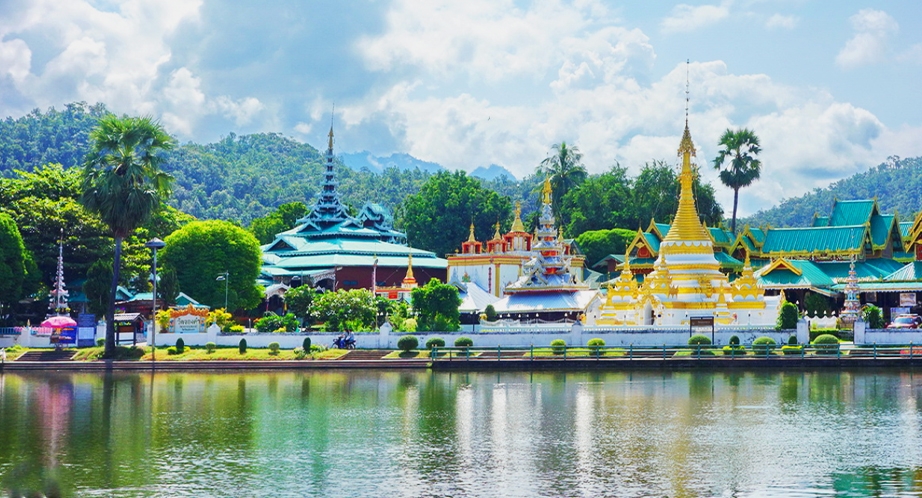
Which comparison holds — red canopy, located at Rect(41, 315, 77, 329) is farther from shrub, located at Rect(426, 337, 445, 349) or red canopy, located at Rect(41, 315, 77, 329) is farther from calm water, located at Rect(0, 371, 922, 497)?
shrub, located at Rect(426, 337, 445, 349)

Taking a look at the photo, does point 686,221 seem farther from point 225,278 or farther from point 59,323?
point 59,323

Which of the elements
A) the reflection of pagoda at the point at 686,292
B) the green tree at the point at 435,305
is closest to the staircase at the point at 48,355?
the green tree at the point at 435,305

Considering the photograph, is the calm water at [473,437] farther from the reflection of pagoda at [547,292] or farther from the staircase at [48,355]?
the reflection of pagoda at [547,292]

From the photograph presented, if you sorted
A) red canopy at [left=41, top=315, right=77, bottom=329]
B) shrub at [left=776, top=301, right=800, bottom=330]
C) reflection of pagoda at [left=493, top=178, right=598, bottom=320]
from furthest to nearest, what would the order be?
1. reflection of pagoda at [left=493, top=178, right=598, bottom=320]
2. red canopy at [left=41, top=315, right=77, bottom=329]
3. shrub at [left=776, top=301, right=800, bottom=330]

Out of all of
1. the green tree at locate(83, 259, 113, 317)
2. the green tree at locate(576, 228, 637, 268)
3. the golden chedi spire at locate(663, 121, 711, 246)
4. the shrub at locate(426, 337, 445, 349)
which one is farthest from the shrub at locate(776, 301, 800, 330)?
the green tree at locate(576, 228, 637, 268)

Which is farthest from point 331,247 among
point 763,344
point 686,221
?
point 763,344

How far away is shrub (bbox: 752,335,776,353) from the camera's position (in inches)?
2219

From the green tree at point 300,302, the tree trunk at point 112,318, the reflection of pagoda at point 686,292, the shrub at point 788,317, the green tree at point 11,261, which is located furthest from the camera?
the green tree at point 300,302

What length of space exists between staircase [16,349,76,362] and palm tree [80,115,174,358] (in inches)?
94.3

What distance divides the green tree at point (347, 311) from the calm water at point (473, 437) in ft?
48.6

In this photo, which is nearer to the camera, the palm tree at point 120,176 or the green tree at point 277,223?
the palm tree at point 120,176

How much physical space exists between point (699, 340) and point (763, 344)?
2.86m

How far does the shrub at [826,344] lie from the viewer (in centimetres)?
5588

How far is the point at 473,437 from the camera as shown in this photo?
114 feet
